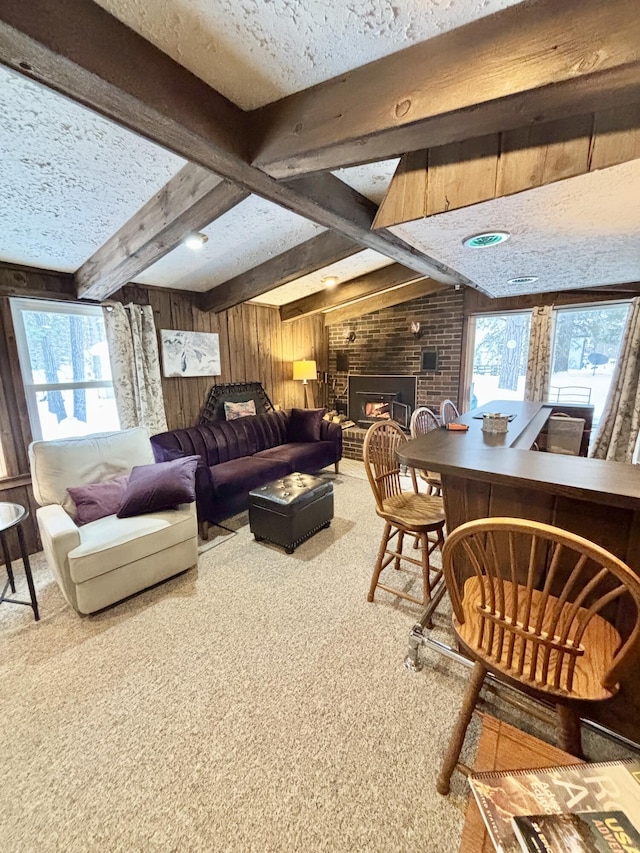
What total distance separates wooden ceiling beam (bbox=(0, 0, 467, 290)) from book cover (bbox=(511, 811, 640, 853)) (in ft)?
7.03

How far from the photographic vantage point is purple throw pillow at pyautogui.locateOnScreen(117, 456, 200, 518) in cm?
233

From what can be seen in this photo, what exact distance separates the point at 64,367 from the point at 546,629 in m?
3.61

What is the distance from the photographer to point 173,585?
7.73ft

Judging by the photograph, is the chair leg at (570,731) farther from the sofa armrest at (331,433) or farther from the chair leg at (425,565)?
the sofa armrest at (331,433)

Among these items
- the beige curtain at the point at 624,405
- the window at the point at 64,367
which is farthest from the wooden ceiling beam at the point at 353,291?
the window at the point at 64,367

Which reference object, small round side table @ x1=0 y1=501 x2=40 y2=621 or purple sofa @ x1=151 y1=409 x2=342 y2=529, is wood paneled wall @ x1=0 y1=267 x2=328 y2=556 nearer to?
purple sofa @ x1=151 y1=409 x2=342 y2=529

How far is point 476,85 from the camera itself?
1.00m

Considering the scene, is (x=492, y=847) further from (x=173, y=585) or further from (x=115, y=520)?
(x=115, y=520)

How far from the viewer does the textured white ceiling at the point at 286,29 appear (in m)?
0.96

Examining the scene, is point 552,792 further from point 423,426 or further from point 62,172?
point 62,172

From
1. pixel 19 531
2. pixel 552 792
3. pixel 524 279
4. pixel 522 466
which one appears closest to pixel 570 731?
pixel 552 792

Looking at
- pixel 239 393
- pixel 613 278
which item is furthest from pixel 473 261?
pixel 239 393

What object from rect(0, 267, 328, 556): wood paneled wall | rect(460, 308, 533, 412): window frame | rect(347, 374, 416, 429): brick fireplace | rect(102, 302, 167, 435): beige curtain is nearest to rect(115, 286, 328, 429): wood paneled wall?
rect(0, 267, 328, 556): wood paneled wall

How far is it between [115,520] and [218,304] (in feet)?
8.05
